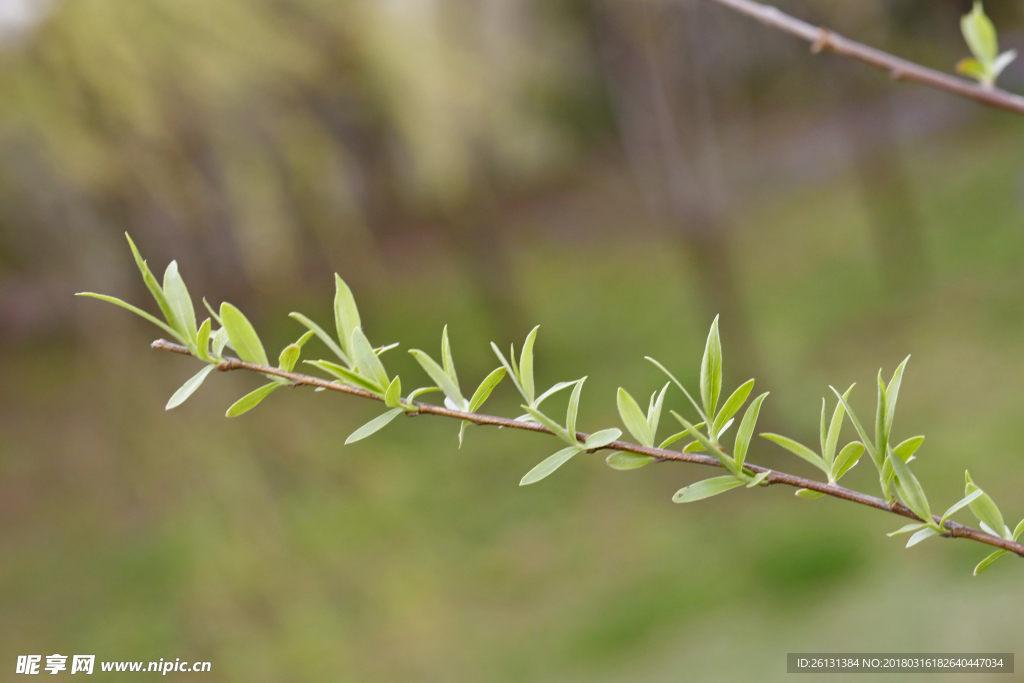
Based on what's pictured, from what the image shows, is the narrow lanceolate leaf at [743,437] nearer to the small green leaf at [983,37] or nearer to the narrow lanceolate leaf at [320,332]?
the narrow lanceolate leaf at [320,332]

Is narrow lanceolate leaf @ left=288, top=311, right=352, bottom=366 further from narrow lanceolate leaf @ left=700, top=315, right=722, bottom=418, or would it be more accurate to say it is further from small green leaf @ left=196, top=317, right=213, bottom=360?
narrow lanceolate leaf @ left=700, top=315, right=722, bottom=418

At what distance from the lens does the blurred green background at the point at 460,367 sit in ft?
8.14

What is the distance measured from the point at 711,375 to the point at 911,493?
97 mm

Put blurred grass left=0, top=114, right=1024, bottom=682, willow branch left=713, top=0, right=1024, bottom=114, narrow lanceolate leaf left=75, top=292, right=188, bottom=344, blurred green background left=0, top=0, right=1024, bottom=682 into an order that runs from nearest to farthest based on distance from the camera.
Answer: narrow lanceolate leaf left=75, top=292, right=188, bottom=344
willow branch left=713, top=0, right=1024, bottom=114
blurred green background left=0, top=0, right=1024, bottom=682
blurred grass left=0, top=114, right=1024, bottom=682

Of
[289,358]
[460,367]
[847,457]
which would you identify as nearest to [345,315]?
[289,358]

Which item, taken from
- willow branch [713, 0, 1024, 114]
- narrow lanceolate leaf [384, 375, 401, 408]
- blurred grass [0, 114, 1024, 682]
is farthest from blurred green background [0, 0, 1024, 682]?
narrow lanceolate leaf [384, 375, 401, 408]

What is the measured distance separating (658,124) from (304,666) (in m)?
2.60

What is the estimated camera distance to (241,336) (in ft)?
1.21

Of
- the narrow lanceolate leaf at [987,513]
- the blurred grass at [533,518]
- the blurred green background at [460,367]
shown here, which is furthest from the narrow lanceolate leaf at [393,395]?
the blurred grass at [533,518]

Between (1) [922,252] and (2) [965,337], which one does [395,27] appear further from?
(1) [922,252]

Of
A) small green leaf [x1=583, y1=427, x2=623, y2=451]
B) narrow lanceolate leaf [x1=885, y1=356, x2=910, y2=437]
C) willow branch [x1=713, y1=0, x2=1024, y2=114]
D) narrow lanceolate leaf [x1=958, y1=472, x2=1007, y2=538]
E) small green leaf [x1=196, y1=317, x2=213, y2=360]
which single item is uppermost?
willow branch [x1=713, y1=0, x2=1024, y2=114]

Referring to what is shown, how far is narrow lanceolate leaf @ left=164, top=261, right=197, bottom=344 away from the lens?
355mm

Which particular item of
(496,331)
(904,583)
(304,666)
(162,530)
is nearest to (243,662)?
(304,666)

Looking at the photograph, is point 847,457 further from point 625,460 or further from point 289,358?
point 289,358
